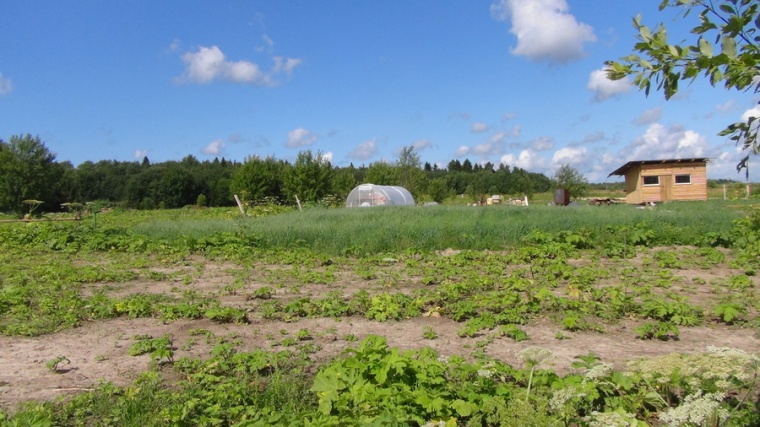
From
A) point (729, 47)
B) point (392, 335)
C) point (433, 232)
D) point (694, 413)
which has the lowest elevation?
point (392, 335)

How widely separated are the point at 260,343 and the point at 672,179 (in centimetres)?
3458

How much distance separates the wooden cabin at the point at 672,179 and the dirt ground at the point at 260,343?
104 ft

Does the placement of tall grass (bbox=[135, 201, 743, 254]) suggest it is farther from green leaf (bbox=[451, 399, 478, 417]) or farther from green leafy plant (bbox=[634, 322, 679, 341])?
green leaf (bbox=[451, 399, 478, 417])

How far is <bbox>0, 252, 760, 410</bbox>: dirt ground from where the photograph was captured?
12.4 ft

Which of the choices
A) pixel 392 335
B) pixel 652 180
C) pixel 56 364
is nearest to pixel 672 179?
pixel 652 180

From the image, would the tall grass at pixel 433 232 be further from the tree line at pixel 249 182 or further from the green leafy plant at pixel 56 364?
the tree line at pixel 249 182

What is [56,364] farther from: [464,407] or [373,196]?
[373,196]

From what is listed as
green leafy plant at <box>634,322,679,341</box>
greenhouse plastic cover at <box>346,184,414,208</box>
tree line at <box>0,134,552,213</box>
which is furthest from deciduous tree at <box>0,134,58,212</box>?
green leafy plant at <box>634,322,679,341</box>

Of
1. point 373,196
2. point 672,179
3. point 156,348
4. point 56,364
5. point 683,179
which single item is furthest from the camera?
point 683,179

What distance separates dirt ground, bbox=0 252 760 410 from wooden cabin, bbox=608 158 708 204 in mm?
31548

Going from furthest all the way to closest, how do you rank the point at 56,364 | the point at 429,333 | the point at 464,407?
Answer: 1. the point at 429,333
2. the point at 56,364
3. the point at 464,407

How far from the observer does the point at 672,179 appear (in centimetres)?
3247

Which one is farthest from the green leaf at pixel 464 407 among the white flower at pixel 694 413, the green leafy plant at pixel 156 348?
the green leafy plant at pixel 156 348

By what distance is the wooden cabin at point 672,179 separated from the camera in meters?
32.4
